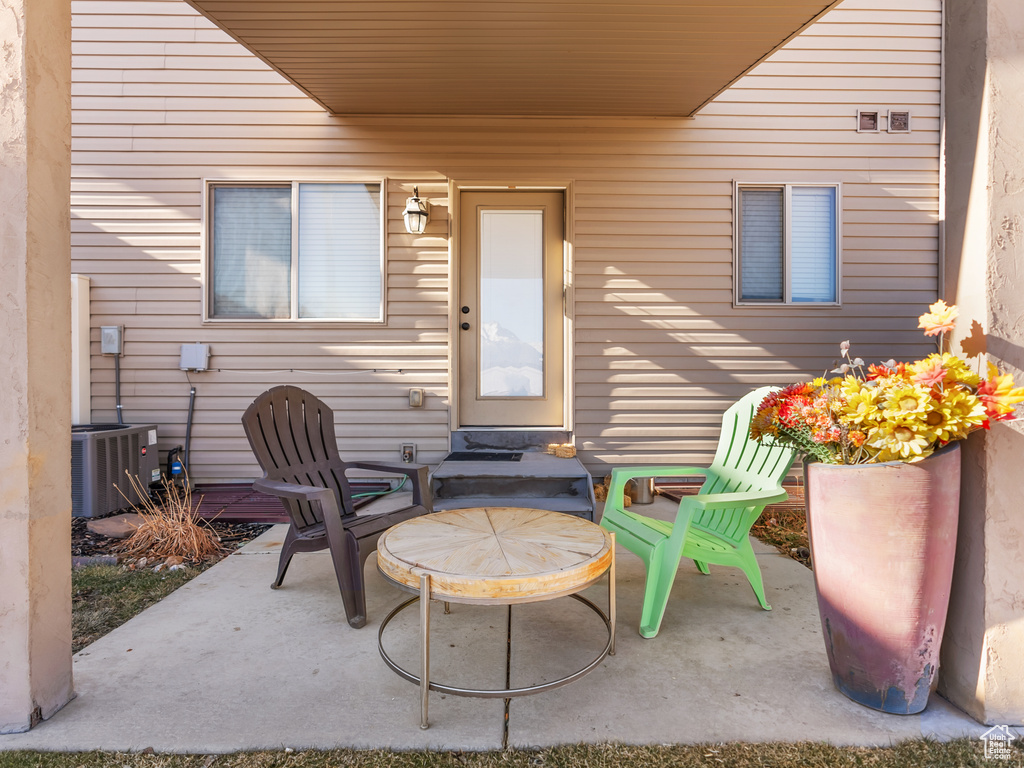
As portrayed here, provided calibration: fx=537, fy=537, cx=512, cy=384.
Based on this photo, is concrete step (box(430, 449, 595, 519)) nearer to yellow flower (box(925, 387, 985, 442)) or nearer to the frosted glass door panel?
the frosted glass door panel

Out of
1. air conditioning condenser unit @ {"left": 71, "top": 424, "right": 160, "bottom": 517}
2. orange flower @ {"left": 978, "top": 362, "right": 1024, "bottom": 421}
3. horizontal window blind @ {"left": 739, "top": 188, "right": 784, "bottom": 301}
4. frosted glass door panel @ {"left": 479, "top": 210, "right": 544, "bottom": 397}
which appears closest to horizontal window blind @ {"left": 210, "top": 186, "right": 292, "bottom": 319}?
air conditioning condenser unit @ {"left": 71, "top": 424, "right": 160, "bottom": 517}

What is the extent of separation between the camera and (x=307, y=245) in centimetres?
462

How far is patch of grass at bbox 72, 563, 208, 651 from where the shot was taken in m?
2.34

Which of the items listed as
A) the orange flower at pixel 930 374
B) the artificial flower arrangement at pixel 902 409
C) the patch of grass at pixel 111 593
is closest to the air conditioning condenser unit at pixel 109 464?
the patch of grass at pixel 111 593

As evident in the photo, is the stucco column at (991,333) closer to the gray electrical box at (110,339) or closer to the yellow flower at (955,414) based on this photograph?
the yellow flower at (955,414)

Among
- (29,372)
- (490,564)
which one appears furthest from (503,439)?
(29,372)

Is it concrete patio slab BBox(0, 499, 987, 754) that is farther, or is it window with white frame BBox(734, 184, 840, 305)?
window with white frame BBox(734, 184, 840, 305)

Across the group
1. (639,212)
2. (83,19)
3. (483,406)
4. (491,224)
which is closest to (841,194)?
(639,212)

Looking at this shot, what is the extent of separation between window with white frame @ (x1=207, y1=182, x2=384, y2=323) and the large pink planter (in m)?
3.80

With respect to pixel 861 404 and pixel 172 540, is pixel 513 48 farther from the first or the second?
pixel 172 540

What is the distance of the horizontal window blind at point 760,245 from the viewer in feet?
15.4

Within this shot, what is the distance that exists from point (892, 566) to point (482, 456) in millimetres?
2979

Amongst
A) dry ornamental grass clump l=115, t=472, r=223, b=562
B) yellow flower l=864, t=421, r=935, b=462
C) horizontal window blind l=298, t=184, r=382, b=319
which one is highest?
horizontal window blind l=298, t=184, r=382, b=319

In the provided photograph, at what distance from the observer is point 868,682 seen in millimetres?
1734
